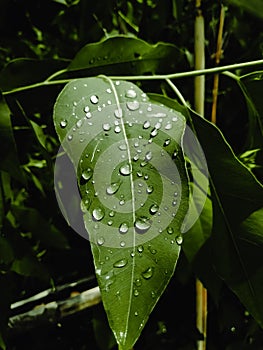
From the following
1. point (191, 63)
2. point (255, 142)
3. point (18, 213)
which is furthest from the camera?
point (191, 63)

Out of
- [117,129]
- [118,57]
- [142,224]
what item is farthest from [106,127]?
[118,57]

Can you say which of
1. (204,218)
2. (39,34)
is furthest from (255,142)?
(39,34)

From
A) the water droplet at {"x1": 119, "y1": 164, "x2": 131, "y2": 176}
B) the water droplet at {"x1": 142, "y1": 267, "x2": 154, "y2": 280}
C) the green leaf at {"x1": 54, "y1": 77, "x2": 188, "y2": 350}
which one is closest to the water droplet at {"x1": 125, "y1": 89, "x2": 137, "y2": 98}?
the green leaf at {"x1": 54, "y1": 77, "x2": 188, "y2": 350}

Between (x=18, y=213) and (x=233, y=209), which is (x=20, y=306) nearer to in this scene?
(x=18, y=213)

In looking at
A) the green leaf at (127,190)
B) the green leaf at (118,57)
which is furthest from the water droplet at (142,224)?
the green leaf at (118,57)

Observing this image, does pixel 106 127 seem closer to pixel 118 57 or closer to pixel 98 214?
pixel 98 214

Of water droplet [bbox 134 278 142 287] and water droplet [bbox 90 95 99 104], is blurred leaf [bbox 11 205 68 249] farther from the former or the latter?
water droplet [bbox 134 278 142 287]

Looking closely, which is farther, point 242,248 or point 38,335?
point 38,335
